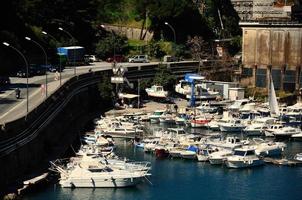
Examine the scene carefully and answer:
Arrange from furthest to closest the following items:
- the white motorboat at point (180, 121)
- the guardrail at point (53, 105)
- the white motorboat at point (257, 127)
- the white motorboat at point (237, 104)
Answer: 1. the white motorboat at point (237, 104)
2. the white motorboat at point (180, 121)
3. the white motorboat at point (257, 127)
4. the guardrail at point (53, 105)

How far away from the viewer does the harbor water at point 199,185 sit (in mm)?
55000

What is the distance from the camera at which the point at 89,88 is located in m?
85.4

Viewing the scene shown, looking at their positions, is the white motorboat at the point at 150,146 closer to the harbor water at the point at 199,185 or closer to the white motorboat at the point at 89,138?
the harbor water at the point at 199,185

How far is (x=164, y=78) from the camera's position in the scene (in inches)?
3659

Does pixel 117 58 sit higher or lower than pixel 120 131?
higher

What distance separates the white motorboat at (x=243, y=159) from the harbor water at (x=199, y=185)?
0.45 metres

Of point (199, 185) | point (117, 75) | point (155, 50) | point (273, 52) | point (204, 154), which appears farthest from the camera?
point (155, 50)

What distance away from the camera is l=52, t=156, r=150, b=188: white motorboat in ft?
183

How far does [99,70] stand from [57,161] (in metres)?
32.0

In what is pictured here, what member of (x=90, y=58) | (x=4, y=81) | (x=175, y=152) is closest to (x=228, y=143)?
(x=175, y=152)

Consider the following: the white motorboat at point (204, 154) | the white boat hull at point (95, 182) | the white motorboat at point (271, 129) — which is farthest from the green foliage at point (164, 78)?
the white boat hull at point (95, 182)

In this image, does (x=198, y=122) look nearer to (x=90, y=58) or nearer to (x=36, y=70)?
(x=36, y=70)

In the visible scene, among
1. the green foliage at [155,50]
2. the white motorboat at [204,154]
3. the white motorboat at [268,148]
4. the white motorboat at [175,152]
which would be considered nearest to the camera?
the white motorboat at [204,154]

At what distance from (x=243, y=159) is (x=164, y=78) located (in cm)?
3075
